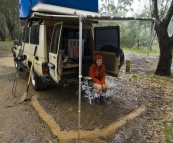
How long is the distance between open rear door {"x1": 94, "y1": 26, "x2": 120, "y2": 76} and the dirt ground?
2.91 feet

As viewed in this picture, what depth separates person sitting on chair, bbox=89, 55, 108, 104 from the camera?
411 centimetres

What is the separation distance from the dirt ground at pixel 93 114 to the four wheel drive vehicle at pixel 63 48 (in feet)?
2.23

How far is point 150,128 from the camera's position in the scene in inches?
128

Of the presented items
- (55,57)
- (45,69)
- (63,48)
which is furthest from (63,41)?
(55,57)

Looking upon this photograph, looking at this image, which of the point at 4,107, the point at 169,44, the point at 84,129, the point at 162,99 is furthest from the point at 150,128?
the point at 169,44

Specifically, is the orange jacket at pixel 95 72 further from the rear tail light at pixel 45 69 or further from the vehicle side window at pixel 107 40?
the rear tail light at pixel 45 69

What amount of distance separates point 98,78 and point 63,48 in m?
1.33

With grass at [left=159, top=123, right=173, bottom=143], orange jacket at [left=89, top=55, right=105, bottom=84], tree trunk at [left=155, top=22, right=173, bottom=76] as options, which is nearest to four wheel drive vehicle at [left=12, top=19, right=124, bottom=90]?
orange jacket at [left=89, top=55, right=105, bottom=84]

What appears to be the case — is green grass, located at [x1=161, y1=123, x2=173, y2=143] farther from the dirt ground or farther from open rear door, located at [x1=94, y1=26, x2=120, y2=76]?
open rear door, located at [x1=94, y1=26, x2=120, y2=76]

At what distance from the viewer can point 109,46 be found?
4.86m

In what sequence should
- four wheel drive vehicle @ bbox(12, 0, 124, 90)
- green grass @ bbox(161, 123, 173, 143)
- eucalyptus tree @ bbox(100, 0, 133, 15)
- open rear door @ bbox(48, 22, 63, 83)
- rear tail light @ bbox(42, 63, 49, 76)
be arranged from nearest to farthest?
green grass @ bbox(161, 123, 173, 143) → open rear door @ bbox(48, 22, 63, 83) → four wheel drive vehicle @ bbox(12, 0, 124, 90) → rear tail light @ bbox(42, 63, 49, 76) → eucalyptus tree @ bbox(100, 0, 133, 15)

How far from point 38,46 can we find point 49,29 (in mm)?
553

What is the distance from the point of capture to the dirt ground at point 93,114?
9.70 ft

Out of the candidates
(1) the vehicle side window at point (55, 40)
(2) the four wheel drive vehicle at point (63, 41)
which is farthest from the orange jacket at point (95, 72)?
(1) the vehicle side window at point (55, 40)
